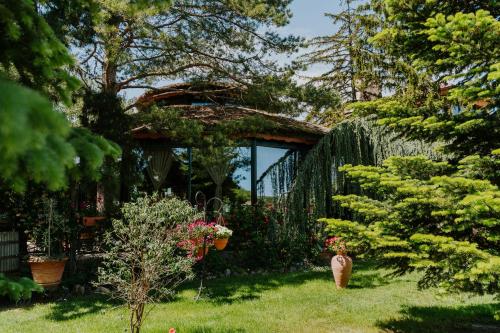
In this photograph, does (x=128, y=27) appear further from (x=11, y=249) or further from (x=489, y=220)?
(x=489, y=220)

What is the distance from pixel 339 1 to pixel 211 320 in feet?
50.3

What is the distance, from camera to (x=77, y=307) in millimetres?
6750

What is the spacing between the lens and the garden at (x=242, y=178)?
11.1 feet

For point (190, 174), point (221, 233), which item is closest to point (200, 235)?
point (221, 233)

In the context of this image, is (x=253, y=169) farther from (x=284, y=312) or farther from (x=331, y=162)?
(x=284, y=312)

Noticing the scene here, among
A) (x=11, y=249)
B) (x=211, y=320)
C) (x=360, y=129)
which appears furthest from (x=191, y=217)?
(x=360, y=129)

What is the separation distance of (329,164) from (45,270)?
22.8ft

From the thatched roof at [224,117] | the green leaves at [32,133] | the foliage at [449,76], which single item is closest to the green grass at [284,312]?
the foliage at [449,76]

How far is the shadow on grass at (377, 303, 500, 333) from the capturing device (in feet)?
17.7

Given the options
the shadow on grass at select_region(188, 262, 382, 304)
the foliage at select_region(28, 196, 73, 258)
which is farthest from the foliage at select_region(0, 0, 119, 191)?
the foliage at select_region(28, 196, 73, 258)

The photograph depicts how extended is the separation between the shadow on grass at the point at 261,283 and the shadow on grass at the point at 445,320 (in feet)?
3.89

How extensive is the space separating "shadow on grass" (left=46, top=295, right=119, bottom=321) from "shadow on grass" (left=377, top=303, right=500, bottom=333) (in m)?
4.49

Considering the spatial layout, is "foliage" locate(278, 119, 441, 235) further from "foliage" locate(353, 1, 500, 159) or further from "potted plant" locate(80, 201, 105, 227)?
"foliage" locate(353, 1, 500, 159)

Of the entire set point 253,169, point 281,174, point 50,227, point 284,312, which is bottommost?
point 284,312
